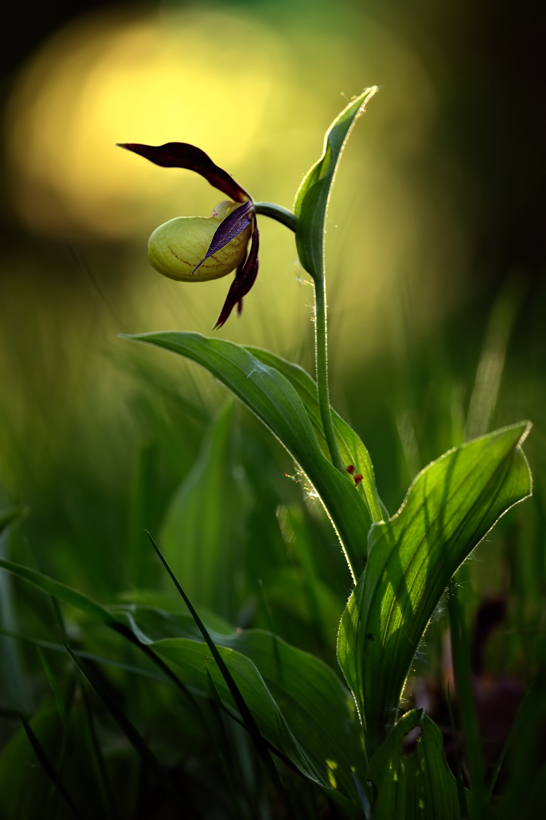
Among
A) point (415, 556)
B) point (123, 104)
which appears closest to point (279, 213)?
point (415, 556)

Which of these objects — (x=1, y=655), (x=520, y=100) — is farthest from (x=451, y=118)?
(x=1, y=655)

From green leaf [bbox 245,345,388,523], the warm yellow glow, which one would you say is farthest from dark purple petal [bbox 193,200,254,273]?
the warm yellow glow

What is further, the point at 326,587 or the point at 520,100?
the point at 520,100

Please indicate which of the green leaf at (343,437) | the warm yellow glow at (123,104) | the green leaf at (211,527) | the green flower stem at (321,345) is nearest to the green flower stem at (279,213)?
the green flower stem at (321,345)

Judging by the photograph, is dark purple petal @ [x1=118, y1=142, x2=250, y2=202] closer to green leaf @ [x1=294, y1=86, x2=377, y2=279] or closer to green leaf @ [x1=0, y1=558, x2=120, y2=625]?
green leaf @ [x1=294, y1=86, x2=377, y2=279]

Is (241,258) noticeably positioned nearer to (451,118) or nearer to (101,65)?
(451,118)

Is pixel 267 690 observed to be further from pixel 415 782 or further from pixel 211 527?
pixel 211 527

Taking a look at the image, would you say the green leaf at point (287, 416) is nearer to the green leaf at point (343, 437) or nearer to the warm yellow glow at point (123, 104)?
the green leaf at point (343, 437)
